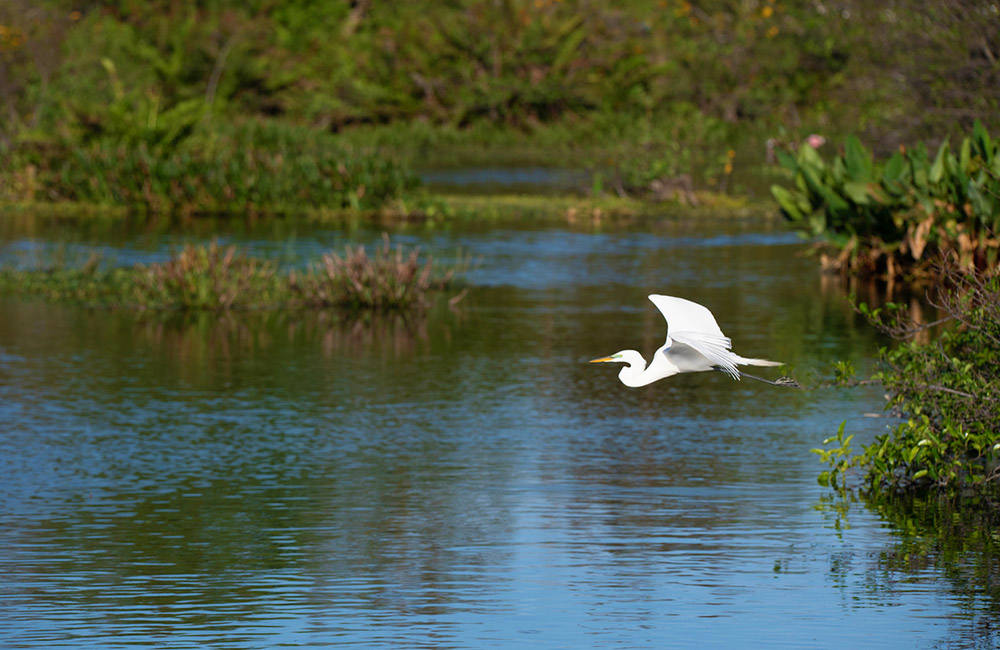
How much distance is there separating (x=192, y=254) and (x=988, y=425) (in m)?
11.0

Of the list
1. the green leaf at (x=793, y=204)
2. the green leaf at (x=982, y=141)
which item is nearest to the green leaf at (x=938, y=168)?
the green leaf at (x=982, y=141)

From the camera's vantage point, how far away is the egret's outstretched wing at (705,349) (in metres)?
7.89

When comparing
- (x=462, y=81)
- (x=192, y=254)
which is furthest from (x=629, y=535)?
(x=462, y=81)

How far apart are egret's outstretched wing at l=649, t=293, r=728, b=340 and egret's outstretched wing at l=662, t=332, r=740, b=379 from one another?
0.07 meters

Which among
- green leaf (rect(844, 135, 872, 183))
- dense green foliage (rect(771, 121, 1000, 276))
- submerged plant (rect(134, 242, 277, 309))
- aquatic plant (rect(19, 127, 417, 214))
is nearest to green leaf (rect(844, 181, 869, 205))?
dense green foliage (rect(771, 121, 1000, 276))

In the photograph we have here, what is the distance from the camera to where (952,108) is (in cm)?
2789

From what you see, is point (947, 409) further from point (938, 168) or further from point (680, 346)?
point (938, 168)

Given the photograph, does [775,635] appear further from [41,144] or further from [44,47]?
[44,47]

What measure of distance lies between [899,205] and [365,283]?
6.67 metres

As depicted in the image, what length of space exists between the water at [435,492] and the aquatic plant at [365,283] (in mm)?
500

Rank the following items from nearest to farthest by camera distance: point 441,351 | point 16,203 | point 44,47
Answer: point 441,351 < point 16,203 < point 44,47

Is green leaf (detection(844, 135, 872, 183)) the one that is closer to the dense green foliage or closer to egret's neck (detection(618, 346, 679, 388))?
the dense green foliage

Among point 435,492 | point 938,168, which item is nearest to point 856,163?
point 938,168

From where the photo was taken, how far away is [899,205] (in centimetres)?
2138
